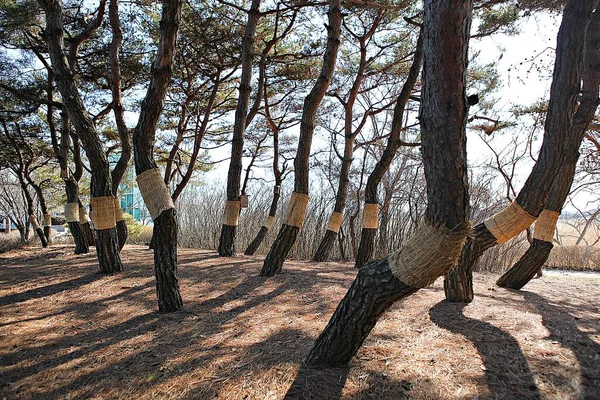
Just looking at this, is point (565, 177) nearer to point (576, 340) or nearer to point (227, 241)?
point (576, 340)

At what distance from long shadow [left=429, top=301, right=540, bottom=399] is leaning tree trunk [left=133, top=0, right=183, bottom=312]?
5.34 ft

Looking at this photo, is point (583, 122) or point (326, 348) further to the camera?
point (583, 122)

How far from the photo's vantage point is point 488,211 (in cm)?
696

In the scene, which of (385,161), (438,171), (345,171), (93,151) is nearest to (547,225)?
(385,161)

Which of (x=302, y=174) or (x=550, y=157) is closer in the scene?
(x=550, y=157)

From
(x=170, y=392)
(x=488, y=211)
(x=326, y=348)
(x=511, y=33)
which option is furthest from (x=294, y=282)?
(x=488, y=211)

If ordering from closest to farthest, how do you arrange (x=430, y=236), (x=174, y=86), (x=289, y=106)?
1. (x=430, y=236)
2. (x=174, y=86)
3. (x=289, y=106)

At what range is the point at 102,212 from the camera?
344cm

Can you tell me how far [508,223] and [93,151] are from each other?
3.49 metres

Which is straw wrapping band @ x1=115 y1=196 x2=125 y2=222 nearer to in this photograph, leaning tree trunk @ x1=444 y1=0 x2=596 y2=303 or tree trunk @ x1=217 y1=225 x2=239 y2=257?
tree trunk @ x1=217 y1=225 x2=239 y2=257

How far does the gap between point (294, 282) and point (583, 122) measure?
263cm

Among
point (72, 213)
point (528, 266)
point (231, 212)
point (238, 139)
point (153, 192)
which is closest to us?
point (153, 192)

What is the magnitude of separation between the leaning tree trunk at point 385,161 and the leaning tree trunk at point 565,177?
1383 mm

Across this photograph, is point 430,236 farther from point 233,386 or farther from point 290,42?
point 290,42
